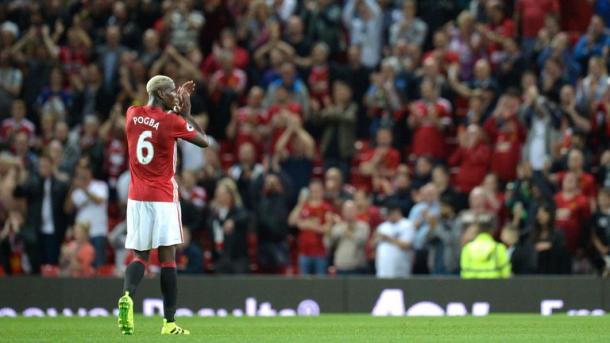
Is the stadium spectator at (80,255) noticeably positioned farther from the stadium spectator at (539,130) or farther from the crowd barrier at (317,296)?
the stadium spectator at (539,130)

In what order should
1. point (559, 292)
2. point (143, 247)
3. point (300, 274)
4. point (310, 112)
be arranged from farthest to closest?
point (310, 112)
point (300, 274)
point (559, 292)
point (143, 247)

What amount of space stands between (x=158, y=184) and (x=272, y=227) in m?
8.32

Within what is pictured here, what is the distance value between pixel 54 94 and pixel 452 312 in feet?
29.7

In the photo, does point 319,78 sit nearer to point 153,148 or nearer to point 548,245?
point 548,245

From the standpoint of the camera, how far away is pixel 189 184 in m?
20.9

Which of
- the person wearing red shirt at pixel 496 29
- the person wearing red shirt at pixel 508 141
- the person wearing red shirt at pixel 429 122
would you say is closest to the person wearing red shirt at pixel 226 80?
the person wearing red shirt at pixel 429 122

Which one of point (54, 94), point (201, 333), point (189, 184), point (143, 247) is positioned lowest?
point (201, 333)

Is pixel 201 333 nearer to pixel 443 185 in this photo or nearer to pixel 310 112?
pixel 443 185

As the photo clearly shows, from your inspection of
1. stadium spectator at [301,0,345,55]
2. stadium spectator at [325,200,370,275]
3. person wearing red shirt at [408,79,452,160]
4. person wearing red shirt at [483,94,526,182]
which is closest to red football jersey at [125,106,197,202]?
stadium spectator at [325,200,370,275]

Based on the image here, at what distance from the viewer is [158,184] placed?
1235 centimetres

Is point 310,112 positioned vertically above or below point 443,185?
above

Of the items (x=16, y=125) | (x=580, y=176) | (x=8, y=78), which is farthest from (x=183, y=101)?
(x=8, y=78)

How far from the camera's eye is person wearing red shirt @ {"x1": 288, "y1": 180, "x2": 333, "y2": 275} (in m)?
20.2

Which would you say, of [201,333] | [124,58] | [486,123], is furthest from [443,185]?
[201,333]
